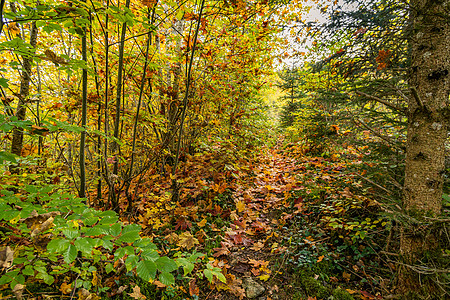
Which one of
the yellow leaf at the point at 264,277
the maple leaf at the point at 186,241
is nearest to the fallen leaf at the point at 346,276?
the yellow leaf at the point at 264,277

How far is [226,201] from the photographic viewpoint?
444cm

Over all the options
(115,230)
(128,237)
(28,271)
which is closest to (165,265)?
(128,237)

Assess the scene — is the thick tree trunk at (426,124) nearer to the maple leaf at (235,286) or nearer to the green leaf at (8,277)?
the maple leaf at (235,286)

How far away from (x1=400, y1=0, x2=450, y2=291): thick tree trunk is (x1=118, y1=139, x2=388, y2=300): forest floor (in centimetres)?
40

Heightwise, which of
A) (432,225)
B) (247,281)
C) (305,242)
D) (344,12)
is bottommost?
(247,281)

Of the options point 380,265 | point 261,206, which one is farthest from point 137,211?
point 380,265

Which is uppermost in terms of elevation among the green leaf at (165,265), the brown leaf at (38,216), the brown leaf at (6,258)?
the brown leaf at (38,216)

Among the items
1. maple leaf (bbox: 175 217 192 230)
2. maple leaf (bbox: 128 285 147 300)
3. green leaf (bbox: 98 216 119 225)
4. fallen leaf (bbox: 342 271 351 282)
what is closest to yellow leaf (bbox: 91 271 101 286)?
maple leaf (bbox: 128 285 147 300)

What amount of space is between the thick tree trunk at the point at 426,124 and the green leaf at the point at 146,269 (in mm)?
2633

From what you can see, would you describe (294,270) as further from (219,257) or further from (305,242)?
(219,257)

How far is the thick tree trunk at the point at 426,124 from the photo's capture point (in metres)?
2.07

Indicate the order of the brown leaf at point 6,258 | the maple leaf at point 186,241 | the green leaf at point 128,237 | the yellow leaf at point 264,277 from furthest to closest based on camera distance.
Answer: the maple leaf at point 186,241
the yellow leaf at point 264,277
the brown leaf at point 6,258
the green leaf at point 128,237

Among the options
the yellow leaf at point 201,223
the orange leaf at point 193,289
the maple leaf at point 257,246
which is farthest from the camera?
the yellow leaf at point 201,223

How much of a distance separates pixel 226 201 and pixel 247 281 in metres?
1.87
